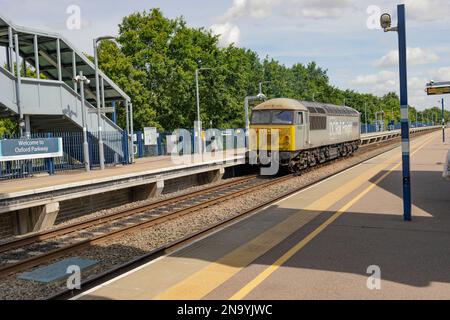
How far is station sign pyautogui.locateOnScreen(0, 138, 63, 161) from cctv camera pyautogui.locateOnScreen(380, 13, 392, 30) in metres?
14.5

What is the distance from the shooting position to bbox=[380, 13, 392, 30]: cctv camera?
10164 mm

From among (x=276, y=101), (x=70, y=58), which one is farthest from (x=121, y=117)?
(x=276, y=101)

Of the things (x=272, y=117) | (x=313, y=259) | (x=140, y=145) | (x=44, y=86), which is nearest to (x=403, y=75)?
(x=313, y=259)

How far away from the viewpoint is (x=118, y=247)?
10.2 m

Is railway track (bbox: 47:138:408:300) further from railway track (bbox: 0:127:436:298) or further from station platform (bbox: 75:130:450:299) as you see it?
station platform (bbox: 75:130:450:299)

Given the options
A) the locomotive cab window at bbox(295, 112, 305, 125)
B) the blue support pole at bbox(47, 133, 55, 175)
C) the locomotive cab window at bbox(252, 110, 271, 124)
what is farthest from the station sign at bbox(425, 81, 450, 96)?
the blue support pole at bbox(47, 133, 55, 175)

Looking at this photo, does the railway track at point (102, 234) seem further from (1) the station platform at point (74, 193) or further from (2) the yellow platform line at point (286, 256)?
(2) the yellow platform line at point (286, 256)

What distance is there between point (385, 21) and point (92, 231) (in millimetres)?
8879

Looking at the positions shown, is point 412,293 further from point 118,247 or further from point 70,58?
point 70,58

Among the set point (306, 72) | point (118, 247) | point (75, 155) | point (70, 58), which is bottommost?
point (118, 247)

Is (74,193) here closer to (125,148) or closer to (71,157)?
(71,157)

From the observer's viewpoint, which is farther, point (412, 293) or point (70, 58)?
point (70, 58)

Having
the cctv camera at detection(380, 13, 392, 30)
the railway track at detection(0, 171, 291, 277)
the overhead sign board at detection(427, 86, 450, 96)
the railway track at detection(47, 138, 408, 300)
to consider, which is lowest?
the railway track at detection(0, 171, 291, 277)
